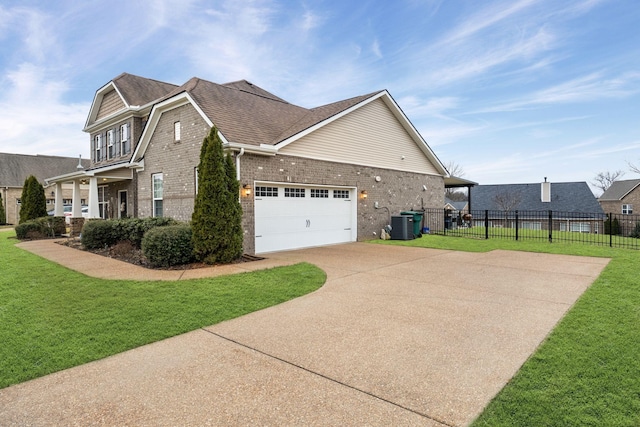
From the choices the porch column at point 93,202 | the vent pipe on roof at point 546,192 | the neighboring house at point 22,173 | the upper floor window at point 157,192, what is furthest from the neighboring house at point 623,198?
the neighboring house at point 22,173

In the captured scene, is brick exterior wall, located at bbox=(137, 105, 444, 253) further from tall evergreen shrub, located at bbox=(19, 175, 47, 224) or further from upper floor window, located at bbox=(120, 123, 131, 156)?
tall evergreen shrub, located at bbox=(19, 175, 47, 224)

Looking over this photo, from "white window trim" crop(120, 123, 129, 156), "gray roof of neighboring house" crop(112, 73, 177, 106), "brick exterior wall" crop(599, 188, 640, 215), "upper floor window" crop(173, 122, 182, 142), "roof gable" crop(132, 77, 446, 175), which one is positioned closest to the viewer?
"roof gable" crop(132, 77, 446, 175)

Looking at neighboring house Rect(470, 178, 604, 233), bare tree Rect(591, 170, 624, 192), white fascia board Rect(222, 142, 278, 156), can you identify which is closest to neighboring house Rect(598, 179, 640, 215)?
neighboring house Rect(470, 178, 604, 233)

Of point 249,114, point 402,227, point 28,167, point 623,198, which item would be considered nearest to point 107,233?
point 249,114

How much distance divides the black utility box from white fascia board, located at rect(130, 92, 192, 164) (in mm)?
8377

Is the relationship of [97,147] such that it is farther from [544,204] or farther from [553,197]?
[553,197]

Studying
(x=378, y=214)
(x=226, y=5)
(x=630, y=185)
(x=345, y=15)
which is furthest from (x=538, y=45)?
(x=630, y=185)

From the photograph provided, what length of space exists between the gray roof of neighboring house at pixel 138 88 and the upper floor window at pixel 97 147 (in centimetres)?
357

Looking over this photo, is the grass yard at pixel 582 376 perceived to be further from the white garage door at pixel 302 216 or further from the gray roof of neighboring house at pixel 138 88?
the gray roof of neighboring house at pixel 138 88

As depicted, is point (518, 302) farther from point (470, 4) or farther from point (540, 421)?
point (470, 4)

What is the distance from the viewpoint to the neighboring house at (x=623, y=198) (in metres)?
39.9

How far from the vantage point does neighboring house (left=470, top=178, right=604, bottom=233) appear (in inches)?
1314

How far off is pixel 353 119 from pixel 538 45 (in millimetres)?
7813

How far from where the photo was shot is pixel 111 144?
18625mm
